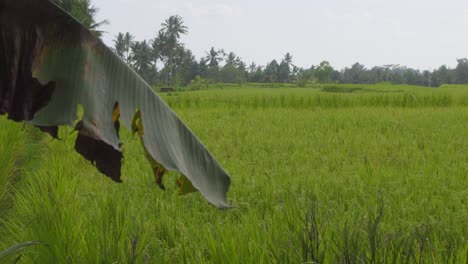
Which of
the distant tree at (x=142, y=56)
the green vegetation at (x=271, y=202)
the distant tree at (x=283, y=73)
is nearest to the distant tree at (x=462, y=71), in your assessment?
the distant tree at (x=283, y=73)

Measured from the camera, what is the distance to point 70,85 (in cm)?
77

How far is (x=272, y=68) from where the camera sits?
145 ft

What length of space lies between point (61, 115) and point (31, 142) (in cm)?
417

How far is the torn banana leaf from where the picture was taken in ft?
2.44

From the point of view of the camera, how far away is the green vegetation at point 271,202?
1314mm

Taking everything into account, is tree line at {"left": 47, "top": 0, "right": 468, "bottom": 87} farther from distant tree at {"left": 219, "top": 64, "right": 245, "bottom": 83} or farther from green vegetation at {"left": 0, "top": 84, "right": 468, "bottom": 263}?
green vegetation at {"left": 0, "top": 84, "right": 468, "bottom": 263}

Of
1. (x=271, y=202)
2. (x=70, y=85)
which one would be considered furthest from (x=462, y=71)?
(x=70, y=85)

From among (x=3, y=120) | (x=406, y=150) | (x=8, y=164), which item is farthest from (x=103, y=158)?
(x=3, y=120)

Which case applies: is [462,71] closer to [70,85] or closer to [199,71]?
[199,71]

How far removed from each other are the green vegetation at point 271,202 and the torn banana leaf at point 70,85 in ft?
0.21

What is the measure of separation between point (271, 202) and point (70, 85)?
168 cm

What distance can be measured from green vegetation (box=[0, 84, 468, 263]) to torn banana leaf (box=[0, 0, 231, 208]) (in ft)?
0.21

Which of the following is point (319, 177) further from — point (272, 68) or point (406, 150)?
point (272, 68)

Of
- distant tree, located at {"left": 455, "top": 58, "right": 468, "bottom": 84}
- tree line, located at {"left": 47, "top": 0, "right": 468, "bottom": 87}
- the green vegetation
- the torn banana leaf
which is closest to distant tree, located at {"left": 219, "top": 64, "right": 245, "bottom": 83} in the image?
tree line, located at {"left": 47, "top": 0, "right": 468, "bottom": 87}
